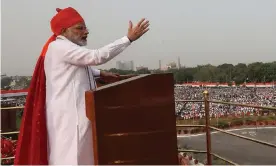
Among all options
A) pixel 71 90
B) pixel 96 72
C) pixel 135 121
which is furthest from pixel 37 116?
pixel 135 121

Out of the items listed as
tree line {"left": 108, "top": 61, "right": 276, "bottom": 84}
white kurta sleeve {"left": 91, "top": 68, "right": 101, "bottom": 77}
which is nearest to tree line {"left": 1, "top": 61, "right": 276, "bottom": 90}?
tree line {"left": 108, "top": 61, "right": 276, "bottom": 84}

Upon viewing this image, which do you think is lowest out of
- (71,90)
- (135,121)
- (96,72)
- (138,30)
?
(135,121)

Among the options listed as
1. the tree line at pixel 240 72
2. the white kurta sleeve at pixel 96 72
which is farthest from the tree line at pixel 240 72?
the white kurta sleeve at pixel 96 72

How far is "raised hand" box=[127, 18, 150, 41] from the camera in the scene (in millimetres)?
1742

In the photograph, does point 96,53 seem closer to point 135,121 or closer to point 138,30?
point 138,30

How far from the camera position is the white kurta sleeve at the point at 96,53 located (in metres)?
1.73

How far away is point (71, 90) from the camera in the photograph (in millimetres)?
1843

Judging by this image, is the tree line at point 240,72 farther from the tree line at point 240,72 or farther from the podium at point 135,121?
the podium at point 135,121

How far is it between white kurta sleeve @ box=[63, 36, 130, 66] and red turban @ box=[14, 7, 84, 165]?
22 centimetres

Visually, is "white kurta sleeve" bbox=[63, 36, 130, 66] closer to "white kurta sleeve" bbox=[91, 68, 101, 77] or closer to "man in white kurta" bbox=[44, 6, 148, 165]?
"man in white kurta" bbox=[44, 6, 148, 165]

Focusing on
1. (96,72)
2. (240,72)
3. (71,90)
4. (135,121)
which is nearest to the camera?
(135,121)

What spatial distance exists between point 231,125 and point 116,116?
34649mm

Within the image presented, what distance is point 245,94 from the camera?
189ft

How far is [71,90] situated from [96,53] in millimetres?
268
